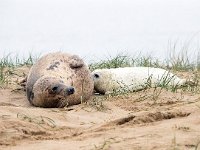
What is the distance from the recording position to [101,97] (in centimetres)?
720

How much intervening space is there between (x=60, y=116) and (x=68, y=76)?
1.35 metres

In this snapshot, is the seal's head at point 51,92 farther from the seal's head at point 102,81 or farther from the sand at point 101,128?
the seal's head at point 102,81

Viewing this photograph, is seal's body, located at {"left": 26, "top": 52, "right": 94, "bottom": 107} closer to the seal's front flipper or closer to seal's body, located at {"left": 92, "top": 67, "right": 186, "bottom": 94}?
the seal's front flipper

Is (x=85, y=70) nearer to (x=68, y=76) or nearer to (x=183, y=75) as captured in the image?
(x=68, y=76)

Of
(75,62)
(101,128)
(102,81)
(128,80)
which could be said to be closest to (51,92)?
(75,62)

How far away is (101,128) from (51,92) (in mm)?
2162

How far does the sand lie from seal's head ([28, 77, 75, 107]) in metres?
0.20

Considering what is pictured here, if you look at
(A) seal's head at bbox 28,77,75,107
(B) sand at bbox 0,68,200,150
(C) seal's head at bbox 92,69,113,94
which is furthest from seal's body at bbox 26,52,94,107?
(C) seal's head at bbox 92,69,113,94

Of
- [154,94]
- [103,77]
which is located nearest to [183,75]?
[103,77]

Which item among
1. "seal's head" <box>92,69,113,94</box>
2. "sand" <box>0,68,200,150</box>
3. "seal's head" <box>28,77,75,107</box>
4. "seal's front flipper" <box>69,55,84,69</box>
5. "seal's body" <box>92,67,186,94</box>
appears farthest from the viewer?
"seal's head" <box>92,69,113,94</box>

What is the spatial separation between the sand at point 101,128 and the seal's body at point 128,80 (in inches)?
49.9

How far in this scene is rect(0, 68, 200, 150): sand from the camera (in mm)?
3568

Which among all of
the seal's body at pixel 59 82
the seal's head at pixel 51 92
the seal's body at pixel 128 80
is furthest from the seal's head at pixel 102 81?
the seal's head at pixel 51 92

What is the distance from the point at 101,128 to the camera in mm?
4328
